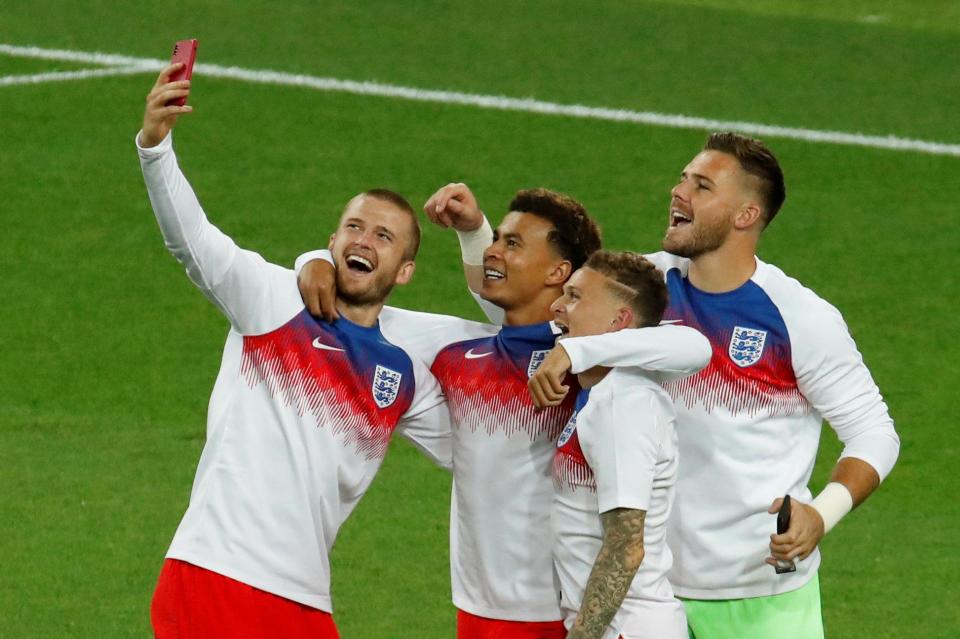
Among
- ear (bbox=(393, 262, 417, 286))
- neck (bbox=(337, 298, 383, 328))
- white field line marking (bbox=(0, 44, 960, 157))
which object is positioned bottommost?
white field line marking (bbox=(0, 44, 960, 157))

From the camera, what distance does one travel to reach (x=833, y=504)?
4.88m

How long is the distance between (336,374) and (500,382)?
17.8 inches

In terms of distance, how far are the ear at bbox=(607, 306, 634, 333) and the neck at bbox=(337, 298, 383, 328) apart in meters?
0.70

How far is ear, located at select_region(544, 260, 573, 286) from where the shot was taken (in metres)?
5.22

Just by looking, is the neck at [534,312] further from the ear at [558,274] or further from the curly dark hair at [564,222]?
the curly dark hair at [564,222]

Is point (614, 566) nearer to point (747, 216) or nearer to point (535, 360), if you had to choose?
point (535, 360)

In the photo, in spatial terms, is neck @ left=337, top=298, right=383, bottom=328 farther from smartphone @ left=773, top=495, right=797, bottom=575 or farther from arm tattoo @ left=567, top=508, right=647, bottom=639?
smartphone @ left=773, top=495, right=797, bottom=575

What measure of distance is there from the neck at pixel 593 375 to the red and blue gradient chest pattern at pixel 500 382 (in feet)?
0.74

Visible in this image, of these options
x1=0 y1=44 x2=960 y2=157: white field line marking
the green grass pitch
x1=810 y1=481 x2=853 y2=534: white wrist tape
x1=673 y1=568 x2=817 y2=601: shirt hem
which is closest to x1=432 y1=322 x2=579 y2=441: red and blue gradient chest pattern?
x1=673 y1=568 x2=817 y2=601: shirt hem

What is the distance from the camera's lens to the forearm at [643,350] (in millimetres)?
4570

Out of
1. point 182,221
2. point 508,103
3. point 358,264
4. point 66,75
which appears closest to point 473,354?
point 358,264

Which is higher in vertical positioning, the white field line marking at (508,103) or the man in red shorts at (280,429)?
the man in red shorts at (280,429)

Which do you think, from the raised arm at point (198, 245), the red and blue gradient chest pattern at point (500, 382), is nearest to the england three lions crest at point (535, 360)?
the red and blue gradient chest pattern at point (500, 382)

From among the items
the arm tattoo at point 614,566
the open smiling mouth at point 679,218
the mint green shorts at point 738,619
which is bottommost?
the mint green shorts at point 738,619
